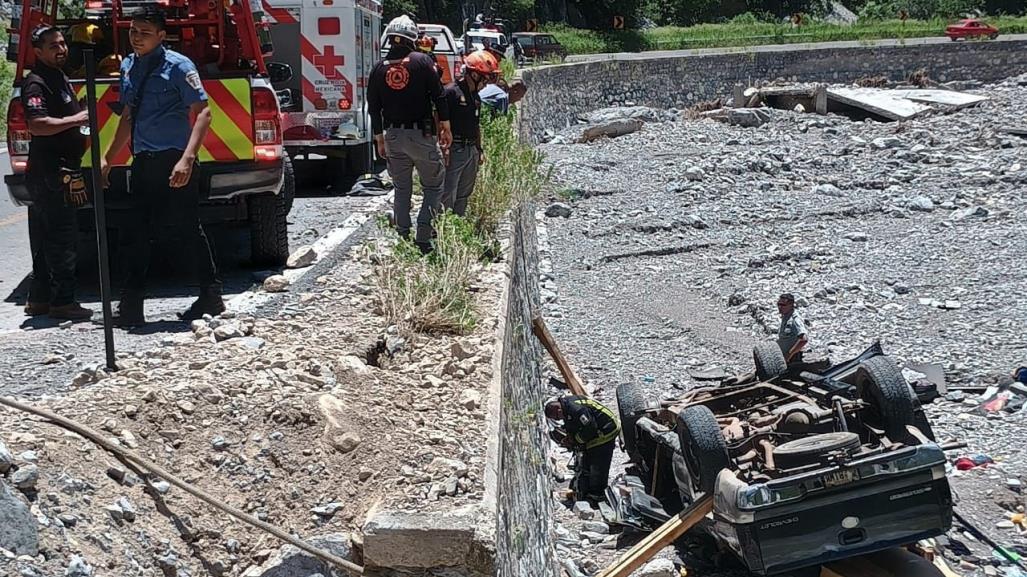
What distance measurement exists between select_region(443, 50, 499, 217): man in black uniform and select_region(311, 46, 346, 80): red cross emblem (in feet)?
16.8

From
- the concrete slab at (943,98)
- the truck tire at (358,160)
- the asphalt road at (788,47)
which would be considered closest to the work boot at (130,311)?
the truck tire at (358,160)

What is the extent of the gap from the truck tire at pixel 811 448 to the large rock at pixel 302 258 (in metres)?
3.87

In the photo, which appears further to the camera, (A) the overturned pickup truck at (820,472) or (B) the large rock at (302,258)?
(B) the large rock at (302,258)

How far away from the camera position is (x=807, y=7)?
69.6m

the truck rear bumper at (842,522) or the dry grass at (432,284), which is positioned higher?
the dry grass at (432,284)

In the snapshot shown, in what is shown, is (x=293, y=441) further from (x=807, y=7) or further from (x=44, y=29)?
(x=807, y=7)

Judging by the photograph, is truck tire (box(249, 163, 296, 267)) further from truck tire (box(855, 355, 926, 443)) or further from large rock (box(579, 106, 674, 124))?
large rock (box(579, 106, 674, 124))

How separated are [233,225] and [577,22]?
50.4 meters

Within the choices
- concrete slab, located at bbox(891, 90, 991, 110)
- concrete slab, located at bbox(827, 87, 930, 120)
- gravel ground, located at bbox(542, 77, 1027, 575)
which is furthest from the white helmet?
concrete slab, located at bbox(891, 90, 991, 110)

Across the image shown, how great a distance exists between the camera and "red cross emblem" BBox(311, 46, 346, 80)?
13.4 meters

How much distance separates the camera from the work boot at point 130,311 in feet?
21.3

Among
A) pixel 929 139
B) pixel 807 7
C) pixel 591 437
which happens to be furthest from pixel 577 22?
pixel 591 437

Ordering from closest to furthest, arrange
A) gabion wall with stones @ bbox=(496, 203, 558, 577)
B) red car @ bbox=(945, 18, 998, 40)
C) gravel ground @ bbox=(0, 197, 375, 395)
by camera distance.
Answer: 1. gabion wall with stones @ bbox=(496, 203, 558, 577)
2. gravel ground @ bbox=(0, 197, 375, 395)
3. red car @ bbox=(945, 18, 998, 40)

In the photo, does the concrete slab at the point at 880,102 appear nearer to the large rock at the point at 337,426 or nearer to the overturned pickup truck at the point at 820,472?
the overturned pickup truck at the point at 820,472
